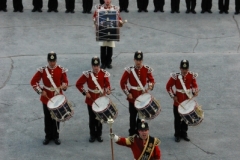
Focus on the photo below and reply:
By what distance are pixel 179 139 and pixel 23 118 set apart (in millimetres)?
2857

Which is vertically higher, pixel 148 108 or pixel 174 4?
pixel 174 4

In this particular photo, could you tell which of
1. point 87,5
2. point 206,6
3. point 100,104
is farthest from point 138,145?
point 206,6

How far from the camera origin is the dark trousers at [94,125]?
37.9 ft

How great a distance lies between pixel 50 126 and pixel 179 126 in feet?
7.21

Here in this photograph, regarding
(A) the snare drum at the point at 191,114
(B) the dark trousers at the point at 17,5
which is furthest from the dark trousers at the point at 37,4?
(A) the snare drum at the point at 191,114

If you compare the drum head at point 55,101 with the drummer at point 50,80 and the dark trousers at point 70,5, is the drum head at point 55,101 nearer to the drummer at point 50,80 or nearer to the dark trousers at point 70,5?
the drummer at point 50,80

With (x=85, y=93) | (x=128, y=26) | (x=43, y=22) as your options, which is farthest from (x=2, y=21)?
(x=85, y=93)

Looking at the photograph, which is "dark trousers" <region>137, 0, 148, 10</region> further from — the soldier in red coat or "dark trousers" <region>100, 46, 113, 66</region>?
the soldier in red coat

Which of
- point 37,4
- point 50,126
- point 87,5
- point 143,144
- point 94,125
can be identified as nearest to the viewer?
point 143,144

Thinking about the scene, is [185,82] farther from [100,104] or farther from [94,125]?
[94,125]

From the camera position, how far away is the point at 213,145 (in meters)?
11.6

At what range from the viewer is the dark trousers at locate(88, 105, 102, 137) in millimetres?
11539

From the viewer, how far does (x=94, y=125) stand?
38.1 feet

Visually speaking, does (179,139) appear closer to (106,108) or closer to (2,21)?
(106,108)
